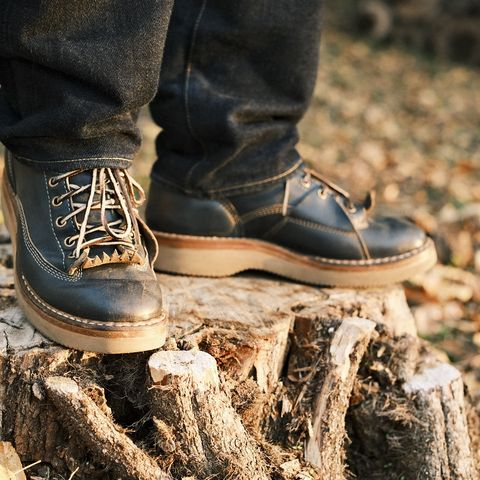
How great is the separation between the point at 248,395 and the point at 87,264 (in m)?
0.44

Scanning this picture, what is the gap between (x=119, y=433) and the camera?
142 cm

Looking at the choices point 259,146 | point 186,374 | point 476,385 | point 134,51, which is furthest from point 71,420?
point 476,385

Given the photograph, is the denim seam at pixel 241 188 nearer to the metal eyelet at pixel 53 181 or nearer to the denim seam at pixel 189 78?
the denim seam at pixel 189 78

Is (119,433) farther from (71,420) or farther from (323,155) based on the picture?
(323,155)

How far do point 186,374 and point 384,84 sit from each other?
5.47 meters

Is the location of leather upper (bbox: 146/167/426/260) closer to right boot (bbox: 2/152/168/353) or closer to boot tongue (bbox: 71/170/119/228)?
right boot (bbox: 2/152/168/353)

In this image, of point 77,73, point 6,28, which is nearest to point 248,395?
point 77,73

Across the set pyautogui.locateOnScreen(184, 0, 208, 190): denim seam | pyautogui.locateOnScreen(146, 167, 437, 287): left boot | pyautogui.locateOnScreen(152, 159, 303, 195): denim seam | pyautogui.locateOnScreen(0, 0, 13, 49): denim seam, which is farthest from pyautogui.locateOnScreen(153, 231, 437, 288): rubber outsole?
pyautogui.locateOnScreen(0, 0, 13, 49): denim seam

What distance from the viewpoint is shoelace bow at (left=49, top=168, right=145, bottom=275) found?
1511mm

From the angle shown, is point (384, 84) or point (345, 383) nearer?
point (345, 383)

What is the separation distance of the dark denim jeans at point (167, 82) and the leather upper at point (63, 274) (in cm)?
9

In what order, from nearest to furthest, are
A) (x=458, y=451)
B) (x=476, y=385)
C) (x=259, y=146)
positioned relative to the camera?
1. (x=458, y=451)
2. (x=259, y=146)
3. (x=476, y=385)

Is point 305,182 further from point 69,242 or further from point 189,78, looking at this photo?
point 69,242

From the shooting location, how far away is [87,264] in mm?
1495
